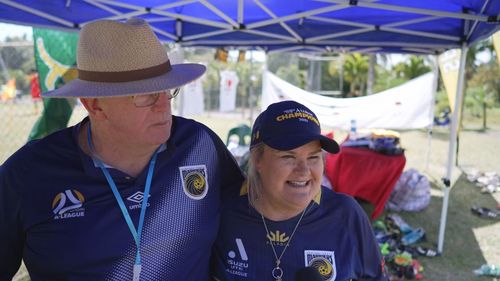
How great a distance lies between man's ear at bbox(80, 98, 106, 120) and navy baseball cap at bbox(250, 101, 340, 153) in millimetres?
624

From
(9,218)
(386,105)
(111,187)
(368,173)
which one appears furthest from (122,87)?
(386,105)

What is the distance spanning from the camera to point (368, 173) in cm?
561

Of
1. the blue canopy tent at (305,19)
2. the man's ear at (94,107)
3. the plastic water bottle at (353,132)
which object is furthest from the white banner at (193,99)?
the man's ear at (94,107)

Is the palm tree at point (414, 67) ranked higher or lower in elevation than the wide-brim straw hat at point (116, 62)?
higher

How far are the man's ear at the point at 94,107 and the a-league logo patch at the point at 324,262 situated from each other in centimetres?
95

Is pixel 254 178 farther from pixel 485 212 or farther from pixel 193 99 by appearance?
pixel 193 99

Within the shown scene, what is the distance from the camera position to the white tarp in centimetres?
762

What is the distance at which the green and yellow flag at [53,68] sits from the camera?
5180 mm

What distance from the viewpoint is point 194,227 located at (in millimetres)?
1580

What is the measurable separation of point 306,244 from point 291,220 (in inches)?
4.4

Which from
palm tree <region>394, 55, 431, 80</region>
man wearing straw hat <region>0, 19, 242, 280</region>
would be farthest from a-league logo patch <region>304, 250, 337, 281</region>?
palm tree <region>394, 55, 431, 80</region>

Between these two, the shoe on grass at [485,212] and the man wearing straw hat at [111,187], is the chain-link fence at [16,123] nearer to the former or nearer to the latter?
the man wearing straw hat at [111,187]

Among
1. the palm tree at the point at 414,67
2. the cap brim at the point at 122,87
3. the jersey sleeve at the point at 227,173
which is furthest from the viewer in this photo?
the palm tree at the point at 414,67

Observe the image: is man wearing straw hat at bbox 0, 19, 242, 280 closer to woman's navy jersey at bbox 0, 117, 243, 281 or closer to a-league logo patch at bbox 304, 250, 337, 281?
woman's navy jersey at bbox 0, 117, 243, 281
